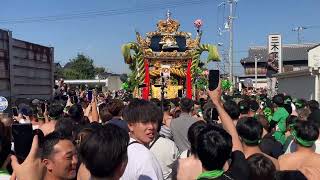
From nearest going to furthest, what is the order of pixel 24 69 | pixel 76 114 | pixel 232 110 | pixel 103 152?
pixel 103 152, pixel 232 110, pixel 76 114, pixel 24 69

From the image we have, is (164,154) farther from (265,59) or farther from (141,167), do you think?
(265,59)

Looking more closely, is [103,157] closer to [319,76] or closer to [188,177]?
[188,177]

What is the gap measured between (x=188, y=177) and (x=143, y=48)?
792 inches

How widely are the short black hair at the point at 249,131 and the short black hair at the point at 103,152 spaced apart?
6.55ft

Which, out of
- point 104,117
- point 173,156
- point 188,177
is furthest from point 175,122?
point 188,177

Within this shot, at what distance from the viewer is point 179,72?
23.5 metres

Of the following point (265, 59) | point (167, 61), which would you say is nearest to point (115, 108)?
point (167, 61)

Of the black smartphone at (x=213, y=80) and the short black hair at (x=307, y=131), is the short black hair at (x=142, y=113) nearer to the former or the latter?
the black smartphone at (x=213, y=80)

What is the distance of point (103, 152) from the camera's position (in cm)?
258

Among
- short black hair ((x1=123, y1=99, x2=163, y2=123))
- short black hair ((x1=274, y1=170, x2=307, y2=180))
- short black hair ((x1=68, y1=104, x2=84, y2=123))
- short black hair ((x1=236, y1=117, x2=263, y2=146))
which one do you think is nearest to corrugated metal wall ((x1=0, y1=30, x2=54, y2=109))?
short black hair ((x1=68, y1=104, x2=84, y2=123))

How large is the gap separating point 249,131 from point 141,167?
5.18 ft

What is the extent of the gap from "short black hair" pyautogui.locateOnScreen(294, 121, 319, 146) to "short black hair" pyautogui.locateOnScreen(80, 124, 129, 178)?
2397mm

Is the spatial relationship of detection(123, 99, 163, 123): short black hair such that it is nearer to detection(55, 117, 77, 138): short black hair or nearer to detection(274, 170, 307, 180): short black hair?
detection(274, 170, 307, 180): short black hair

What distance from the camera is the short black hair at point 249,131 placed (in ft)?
14.4
